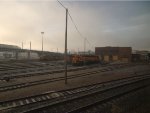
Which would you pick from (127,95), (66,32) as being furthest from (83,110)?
(66,32)

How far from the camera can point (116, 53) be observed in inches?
2640

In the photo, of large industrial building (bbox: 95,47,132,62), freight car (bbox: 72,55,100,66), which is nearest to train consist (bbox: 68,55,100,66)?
freight car (bbox: 72,55,100,66)

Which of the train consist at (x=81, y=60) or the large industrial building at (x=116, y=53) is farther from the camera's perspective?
the large industrial building at (x=116, y=53)

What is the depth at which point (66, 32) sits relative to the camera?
15.5 metres

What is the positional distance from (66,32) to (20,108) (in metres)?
9.12

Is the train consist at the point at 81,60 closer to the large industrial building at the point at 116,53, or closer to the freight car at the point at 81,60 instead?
the freight car at the point at 81,60

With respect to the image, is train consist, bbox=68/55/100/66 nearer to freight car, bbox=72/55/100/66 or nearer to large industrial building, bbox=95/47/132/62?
freight car, bbox=72/55/100/66

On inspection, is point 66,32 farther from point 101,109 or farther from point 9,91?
point 101,109

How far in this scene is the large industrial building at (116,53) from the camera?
64438mm

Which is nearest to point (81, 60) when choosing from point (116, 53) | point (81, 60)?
point (81, 60)

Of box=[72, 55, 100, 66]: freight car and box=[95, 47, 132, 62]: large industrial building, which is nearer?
box=[72, 55, 100, 66]: freight car

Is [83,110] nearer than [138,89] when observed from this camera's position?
Yes

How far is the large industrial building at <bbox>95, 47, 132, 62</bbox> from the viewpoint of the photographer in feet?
211

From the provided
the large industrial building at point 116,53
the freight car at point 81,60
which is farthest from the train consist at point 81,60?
the large industrial building at point 116,53
